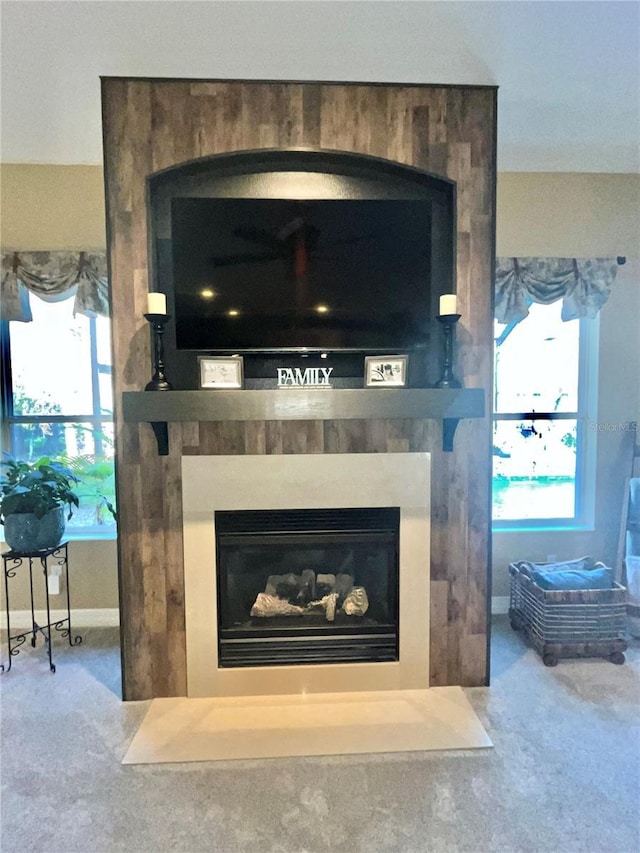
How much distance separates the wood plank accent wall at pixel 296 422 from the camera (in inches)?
83.6

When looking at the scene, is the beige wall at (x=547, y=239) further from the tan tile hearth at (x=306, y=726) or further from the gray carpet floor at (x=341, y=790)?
the tan tile hearth at (x=306, y=726)

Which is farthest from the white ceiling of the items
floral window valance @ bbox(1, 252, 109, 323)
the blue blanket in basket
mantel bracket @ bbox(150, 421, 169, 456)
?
the blue blanket in basket

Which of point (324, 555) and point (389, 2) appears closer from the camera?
point (389, 2)

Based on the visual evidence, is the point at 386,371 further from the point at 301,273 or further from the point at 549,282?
the point at 549,282

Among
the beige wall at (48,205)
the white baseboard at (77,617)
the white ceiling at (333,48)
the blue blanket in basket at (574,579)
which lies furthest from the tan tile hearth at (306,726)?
the white ceiling at (333,48)

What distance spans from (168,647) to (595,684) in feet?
6.59

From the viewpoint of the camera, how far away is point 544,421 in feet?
10.8

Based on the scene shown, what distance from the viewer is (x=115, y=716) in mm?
2176

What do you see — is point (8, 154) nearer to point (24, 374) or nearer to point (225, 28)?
point (24, 374)

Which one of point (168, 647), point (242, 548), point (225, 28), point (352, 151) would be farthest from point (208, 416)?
point (225, 28)

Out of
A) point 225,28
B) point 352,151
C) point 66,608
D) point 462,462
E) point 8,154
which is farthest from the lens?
point 66,608

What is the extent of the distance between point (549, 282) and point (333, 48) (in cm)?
178

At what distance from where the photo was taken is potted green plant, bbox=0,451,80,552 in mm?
2559

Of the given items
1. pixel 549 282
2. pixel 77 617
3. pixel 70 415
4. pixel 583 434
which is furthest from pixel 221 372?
pixel 583 434
